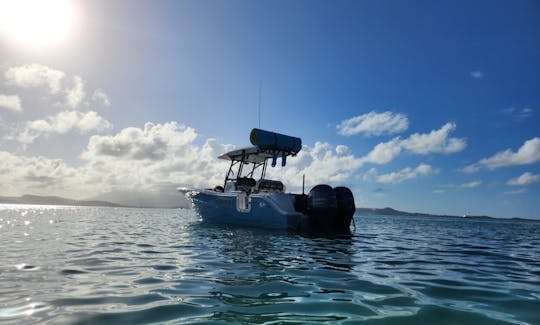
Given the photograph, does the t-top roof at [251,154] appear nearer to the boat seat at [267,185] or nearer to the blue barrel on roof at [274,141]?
the blue barrel on roof at [274,141]

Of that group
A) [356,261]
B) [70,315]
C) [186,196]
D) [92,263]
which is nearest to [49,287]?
[70,315]

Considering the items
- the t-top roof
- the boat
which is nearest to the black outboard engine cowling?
the boat

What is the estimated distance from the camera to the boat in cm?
1838

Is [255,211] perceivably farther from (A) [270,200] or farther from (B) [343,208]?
(B) [343,208]

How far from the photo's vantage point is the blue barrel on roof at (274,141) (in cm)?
2083

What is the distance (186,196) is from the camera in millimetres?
29375

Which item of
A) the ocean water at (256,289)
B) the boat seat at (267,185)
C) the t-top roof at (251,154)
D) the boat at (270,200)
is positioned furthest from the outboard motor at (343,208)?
the ocean water at (256,289)

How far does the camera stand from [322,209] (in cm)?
1803

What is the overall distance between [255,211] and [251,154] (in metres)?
4.94

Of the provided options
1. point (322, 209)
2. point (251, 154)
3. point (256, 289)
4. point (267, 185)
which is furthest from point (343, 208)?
point (256, 289)

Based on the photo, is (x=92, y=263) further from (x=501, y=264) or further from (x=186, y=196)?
(x=186, y=196)

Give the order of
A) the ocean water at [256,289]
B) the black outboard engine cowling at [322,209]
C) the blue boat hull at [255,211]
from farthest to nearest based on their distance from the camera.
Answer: the blue boat hull at [255,211], the black outboard engine cowling at [322,209], the ocean water at [256,289]

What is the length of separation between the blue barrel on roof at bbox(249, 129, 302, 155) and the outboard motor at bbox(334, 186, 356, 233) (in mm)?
4474

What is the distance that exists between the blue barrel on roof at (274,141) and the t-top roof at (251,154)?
595 mm
